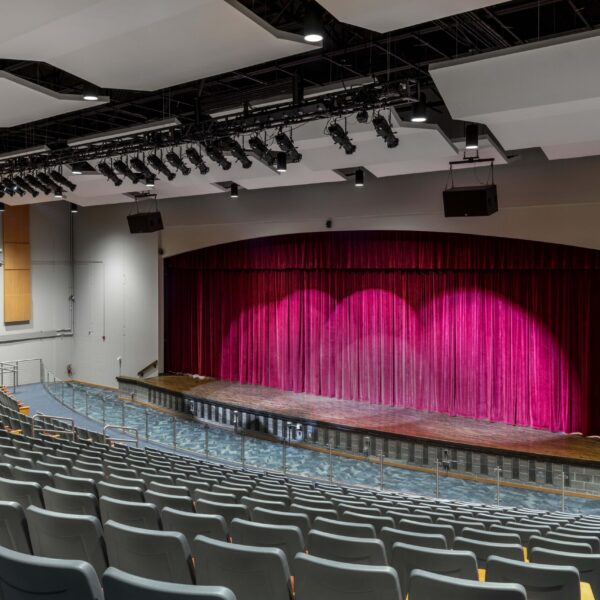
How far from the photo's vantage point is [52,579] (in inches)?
65.5

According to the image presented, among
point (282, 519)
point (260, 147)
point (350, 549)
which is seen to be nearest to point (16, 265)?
point (260, 147)

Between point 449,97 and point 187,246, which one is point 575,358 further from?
point 187,246

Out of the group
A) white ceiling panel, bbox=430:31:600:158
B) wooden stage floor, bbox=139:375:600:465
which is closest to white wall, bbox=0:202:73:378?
wooden stage floor, bbox=139:375:600:465

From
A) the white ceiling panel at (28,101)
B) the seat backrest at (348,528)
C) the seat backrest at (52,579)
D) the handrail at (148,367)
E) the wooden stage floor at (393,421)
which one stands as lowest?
the wooden stage floor at (393,421)

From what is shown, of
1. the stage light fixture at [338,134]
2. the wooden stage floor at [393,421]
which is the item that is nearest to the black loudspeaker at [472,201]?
the stage light fixture at [338,134]

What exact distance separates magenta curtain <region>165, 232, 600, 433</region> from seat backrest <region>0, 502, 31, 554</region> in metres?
12.2

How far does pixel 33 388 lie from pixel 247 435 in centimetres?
866

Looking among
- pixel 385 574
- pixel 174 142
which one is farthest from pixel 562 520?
pixel 174 142

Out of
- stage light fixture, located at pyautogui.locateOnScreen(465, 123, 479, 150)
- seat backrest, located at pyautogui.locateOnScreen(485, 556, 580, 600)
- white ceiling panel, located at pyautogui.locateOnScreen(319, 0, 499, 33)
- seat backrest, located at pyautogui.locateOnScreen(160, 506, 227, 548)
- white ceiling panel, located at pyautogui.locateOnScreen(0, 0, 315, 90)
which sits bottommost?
seat backrest, located at pyautogui.locateOnScreen(160, 506, 227, 548)

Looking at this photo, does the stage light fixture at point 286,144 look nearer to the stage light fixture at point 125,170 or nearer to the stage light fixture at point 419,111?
the stage light fixture at point 419,111

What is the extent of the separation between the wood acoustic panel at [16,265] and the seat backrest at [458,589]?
20045 mm

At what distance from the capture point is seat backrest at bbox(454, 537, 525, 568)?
3.94 meters

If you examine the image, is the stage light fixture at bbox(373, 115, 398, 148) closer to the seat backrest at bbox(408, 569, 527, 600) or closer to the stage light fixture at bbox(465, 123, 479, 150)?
the stage light fixture at bbox(465, 123, 479, 150)

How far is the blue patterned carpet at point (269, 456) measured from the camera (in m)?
10.4
